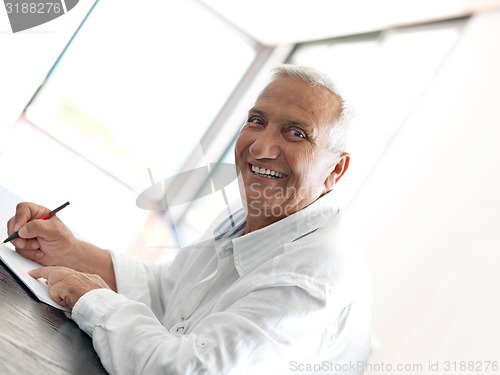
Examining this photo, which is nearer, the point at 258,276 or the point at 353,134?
the point at 258,276

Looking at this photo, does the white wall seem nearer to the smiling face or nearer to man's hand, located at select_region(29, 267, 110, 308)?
the smiling face

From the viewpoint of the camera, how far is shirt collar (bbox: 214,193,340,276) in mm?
1173

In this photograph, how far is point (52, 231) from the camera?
1.31m

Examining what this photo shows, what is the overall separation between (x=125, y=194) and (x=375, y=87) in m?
2.76

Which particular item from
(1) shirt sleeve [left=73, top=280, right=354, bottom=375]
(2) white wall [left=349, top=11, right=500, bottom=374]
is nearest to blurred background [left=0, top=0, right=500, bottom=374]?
(2) white wall [left=349, top=11, right=500, bottom=374]

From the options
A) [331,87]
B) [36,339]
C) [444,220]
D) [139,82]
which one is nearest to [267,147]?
[331,87]

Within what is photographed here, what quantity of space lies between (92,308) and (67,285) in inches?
3.1

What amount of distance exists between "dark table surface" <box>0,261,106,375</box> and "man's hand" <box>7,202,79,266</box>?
183 millimetres

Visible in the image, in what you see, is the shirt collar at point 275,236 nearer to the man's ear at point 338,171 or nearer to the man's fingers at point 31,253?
the man's ear at point 338,171

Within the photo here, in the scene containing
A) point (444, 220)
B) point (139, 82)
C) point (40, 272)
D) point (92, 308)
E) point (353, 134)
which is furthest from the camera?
point (139, 82)

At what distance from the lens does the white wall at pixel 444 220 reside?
7.18 ft

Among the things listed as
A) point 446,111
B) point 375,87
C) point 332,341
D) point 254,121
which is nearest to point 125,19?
point 375,87

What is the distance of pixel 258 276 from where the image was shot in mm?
1047

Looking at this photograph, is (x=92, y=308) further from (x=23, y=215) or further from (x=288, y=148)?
(x=288, y=148)
